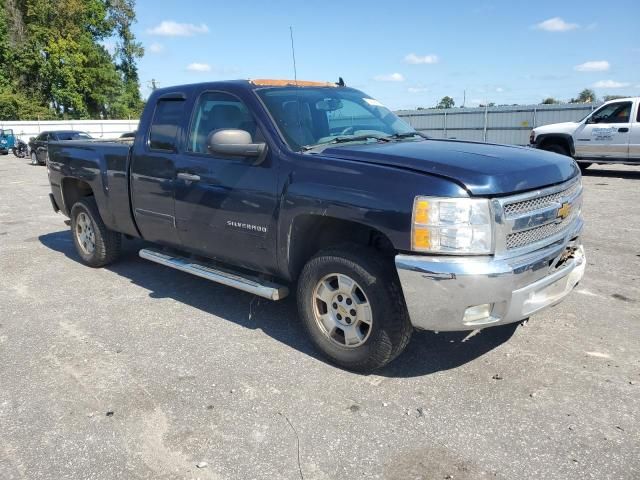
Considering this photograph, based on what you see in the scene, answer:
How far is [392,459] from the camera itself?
2.67 meters

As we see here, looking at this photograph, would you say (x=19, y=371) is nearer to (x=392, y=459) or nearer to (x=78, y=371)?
A: (x=78, y=371)

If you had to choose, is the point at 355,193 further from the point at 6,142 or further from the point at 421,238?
the point at 6,142

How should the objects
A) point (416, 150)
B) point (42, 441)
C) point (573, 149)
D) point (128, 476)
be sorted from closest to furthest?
point (128, 476) < point (42, 441) < point (416, 150) < point (573, 149)

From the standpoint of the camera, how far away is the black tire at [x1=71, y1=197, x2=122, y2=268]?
5.93 meters

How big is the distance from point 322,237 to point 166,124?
1.98 m

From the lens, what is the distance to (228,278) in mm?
4227

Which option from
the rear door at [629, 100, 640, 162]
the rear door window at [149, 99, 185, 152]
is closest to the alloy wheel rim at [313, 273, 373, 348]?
the rear door window at [149, 99, 185, 152]

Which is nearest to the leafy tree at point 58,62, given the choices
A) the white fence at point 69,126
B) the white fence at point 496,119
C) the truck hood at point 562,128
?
the white fence at point 69,126

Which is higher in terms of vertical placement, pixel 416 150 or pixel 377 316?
pixel 416 150

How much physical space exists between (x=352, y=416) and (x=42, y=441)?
1.72m

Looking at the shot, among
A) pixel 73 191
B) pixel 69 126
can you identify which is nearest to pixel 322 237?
pixel 73 191

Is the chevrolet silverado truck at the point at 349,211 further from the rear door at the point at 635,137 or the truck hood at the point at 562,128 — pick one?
the truck hood at the point at 562,128

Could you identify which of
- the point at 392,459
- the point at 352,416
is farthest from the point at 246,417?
the point at 392,459

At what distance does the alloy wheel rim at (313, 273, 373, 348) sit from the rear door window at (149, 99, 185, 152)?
1.98 metres
